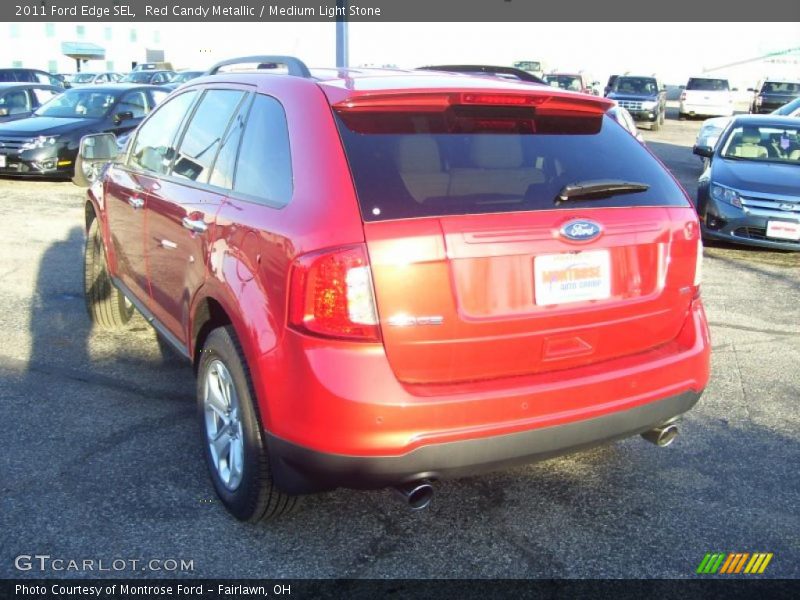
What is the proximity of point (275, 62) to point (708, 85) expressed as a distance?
3237 cm

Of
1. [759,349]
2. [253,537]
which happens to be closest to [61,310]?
[253,537]

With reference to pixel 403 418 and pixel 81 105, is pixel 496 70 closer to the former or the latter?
pixel 403 418

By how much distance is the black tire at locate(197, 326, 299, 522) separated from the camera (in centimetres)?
291

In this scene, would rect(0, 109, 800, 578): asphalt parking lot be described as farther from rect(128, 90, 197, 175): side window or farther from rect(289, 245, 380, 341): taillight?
rect(128, 90, 197, 175): side window

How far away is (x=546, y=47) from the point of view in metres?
81.4

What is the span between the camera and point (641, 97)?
27.6 m

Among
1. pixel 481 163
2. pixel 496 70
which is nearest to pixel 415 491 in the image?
pixel 481 163

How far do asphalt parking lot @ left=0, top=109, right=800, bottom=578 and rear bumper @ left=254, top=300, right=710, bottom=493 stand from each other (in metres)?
0.46

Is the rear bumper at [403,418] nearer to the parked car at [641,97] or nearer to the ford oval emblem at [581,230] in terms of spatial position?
the ford oval emblem at [581,230]

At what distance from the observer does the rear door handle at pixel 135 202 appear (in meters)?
4.26

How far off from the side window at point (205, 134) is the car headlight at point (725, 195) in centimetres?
671

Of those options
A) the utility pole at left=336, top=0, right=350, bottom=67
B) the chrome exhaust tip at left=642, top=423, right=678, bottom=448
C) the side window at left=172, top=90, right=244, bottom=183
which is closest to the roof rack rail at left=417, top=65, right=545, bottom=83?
the side window at left=172, top=90, right=244, bottom=183

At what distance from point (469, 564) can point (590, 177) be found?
1.52 metres
